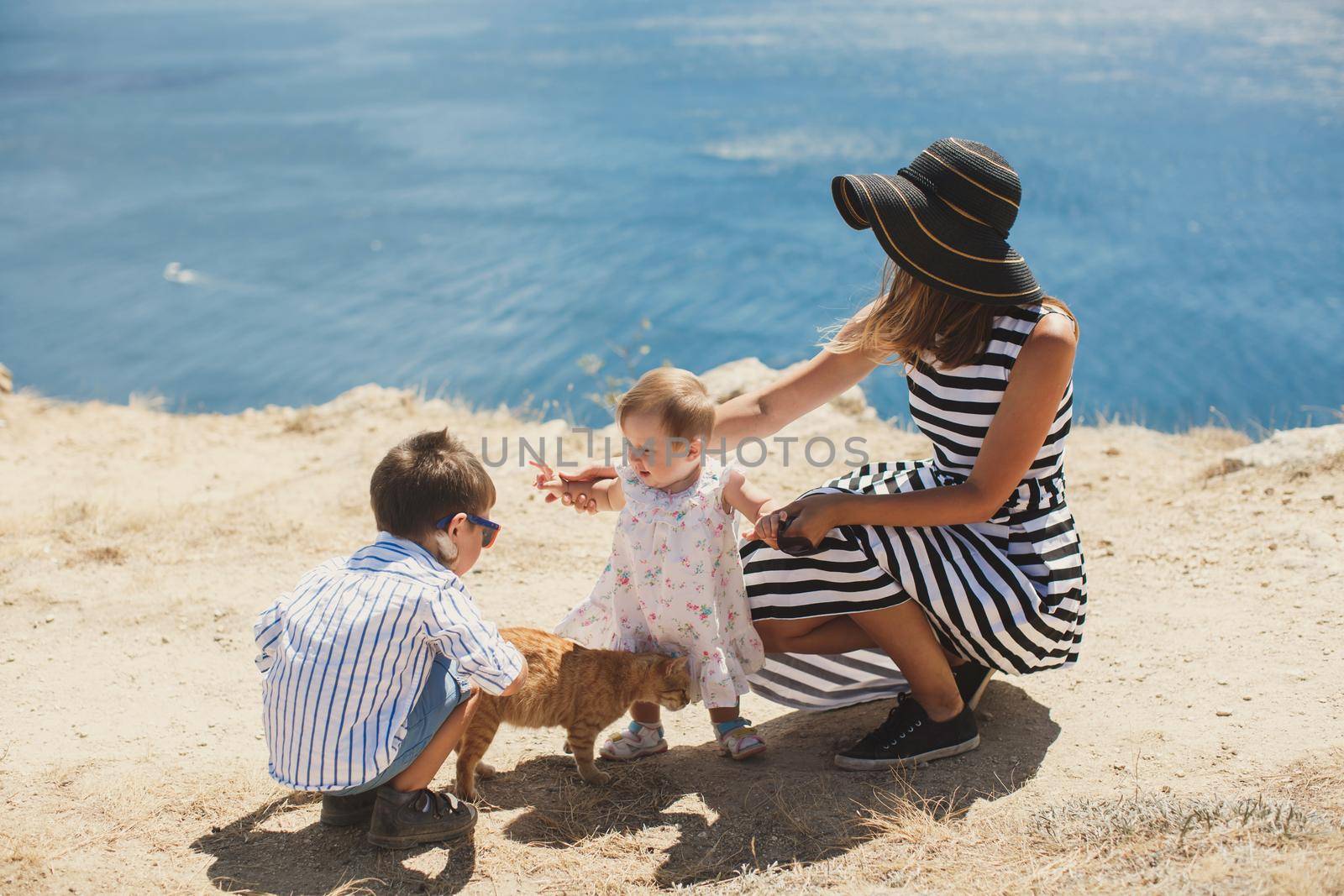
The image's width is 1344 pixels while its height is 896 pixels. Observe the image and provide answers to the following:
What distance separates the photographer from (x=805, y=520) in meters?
3.19

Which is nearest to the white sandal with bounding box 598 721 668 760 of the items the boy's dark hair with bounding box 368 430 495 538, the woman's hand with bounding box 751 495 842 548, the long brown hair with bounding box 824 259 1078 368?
the woman's hand with bounding box 751 495 842 548

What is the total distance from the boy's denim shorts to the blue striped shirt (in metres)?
0.05

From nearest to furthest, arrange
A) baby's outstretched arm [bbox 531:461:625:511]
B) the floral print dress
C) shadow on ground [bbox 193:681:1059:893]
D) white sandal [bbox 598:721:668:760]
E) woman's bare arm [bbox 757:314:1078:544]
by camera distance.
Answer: shadow on ground [bbox 193:681:1059:893] → woman's bare arm [bbox 757:314:1078:544] → the floral print dress → baby's outstretched arm [bbox 531:461:625:511] → white sandal [bbox 598:721:668:760]

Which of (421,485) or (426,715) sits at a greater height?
(421,485)

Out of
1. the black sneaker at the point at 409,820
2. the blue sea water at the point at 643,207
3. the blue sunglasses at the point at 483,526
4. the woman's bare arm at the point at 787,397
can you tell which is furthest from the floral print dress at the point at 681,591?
the blue sea water at the point at 643,207

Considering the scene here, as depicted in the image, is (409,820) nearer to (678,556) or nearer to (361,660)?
(361,660)

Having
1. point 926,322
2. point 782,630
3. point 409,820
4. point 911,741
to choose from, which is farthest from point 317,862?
point 926,322

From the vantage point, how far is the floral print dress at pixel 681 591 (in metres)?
3.29

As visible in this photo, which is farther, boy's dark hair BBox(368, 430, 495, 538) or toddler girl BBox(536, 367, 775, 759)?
toddler girl BBox(536, 367, 775, 759)

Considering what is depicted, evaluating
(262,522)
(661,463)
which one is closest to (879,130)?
(262,522)

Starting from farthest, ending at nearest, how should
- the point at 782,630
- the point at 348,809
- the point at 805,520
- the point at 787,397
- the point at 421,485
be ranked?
1. the point at 787,397
2. the point at 782,630
3. the point at 805,520
4. the point at 348,809
5. the point at 421,485

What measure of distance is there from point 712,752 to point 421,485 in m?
1.47

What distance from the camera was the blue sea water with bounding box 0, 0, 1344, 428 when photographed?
1761cm

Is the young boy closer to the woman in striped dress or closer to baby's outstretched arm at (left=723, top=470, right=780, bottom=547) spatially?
baby's outstretched arm at (left=723, top=470, right=780, bottom=547)
